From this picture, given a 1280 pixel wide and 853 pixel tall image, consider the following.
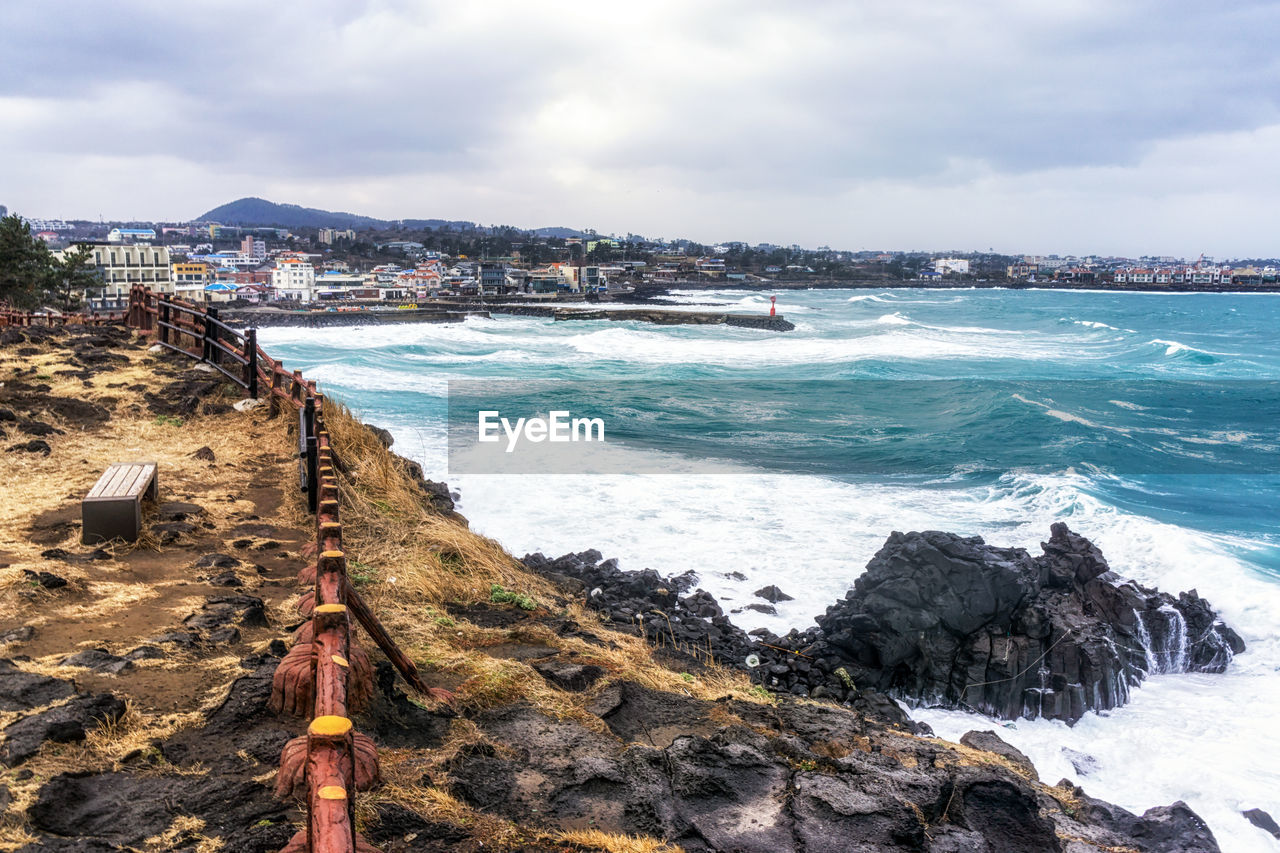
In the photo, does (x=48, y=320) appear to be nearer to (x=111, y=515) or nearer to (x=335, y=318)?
(x=111, y=515)

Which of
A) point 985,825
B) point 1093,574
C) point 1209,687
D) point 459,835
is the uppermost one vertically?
point 459,835

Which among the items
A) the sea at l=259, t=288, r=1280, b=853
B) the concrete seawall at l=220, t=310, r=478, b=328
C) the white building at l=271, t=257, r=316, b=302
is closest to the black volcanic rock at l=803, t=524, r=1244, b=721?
the sea at l=259, t=288, r=1280, b=853

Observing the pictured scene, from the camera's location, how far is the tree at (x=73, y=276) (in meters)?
43.3

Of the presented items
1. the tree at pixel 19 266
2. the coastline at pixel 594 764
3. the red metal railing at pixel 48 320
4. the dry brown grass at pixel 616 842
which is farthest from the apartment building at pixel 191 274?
the dry brown grass at pixel 616 842

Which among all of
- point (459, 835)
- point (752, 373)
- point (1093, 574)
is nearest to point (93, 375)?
point (459, 835)

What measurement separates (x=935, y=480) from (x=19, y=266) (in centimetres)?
3781

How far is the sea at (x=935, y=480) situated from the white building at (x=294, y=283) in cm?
6094

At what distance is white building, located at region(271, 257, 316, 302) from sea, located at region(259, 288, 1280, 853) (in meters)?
60.9

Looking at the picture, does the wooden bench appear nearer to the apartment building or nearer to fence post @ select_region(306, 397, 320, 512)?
fence post @ select_region(306, 397, 320, 512)

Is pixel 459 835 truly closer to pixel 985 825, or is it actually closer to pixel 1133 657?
pixel 985 825

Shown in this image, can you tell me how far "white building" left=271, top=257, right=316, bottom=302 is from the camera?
9988cm

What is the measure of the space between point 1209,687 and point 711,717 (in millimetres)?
7837

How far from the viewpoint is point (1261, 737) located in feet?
28.1

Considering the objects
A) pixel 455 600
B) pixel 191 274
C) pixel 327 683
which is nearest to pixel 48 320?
pixel 455 600
